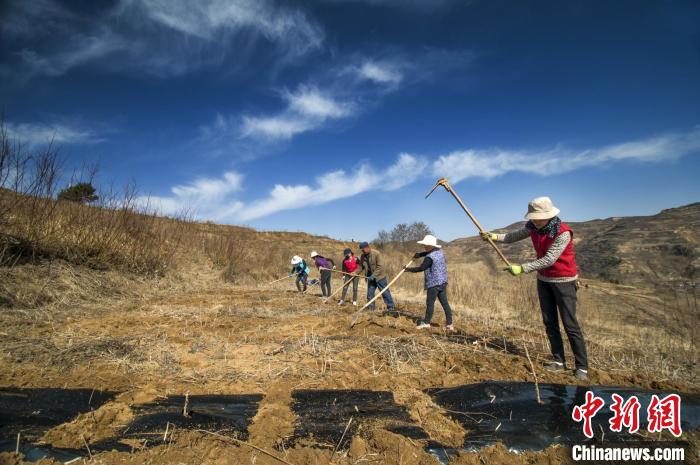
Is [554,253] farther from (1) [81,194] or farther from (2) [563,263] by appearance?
(1) [81,194]

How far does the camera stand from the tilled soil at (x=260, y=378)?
245 cm

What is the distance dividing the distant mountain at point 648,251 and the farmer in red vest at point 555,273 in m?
16.0

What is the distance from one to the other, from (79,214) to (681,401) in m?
11.6

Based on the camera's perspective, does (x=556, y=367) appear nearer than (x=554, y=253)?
No

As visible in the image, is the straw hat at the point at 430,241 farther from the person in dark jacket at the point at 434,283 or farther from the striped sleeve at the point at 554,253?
the striped sleeve at the point at 554,253

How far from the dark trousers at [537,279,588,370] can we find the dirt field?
0.97 feet

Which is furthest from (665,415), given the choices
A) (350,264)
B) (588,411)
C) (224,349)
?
(350,264)

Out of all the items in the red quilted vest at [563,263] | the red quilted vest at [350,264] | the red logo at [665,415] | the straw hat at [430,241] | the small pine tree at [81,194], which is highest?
the small pine tree at [81,194]

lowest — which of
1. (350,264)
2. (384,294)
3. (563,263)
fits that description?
(384,294)

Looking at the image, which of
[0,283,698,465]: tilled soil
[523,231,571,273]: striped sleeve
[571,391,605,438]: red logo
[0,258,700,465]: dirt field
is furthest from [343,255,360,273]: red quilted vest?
[571,391,605,438]: red logo

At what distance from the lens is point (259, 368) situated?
4156 mm

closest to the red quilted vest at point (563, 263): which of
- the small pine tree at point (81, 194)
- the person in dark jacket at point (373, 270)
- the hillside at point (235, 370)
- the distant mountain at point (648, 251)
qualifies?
the hillside at point (235, 370)

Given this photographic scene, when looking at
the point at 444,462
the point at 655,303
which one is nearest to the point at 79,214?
the point at 444,462

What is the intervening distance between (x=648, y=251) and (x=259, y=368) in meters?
23.1
